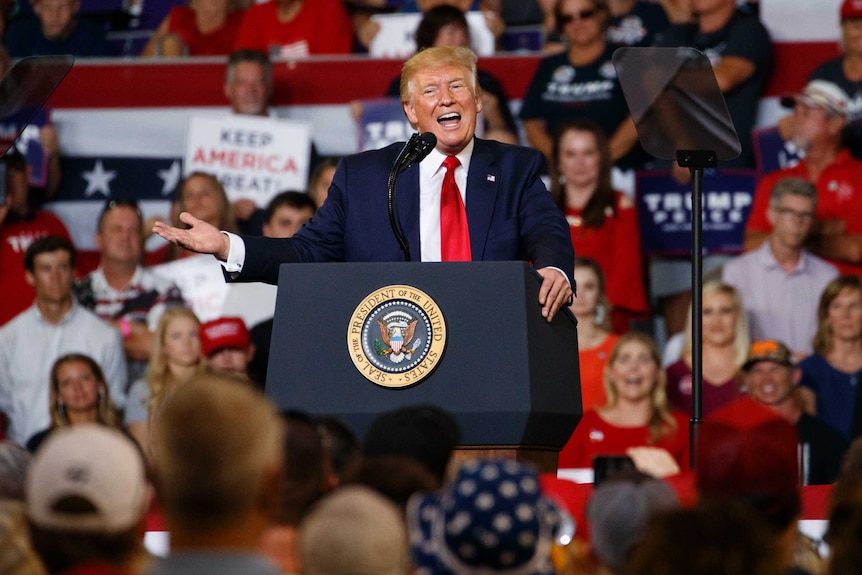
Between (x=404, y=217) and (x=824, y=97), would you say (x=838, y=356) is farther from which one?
(x=404, y=217)

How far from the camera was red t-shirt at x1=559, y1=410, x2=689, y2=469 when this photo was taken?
5621 mm

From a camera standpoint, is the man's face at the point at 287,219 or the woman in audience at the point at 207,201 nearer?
the man's face at the point at 287,219

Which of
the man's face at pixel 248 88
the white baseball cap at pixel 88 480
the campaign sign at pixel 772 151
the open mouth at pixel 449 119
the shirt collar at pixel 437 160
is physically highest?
the man's face at pixel 248 88

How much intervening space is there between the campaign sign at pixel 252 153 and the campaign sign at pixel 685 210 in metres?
1.73

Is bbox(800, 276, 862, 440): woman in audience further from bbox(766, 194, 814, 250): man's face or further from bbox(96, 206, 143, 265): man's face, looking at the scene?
bbox(96, 206, 143, 265): man's face

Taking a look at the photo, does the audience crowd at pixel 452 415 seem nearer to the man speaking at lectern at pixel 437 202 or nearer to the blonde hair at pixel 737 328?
the blonde hair at pixel 737 328

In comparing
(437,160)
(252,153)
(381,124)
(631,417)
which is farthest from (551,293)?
(252,153)

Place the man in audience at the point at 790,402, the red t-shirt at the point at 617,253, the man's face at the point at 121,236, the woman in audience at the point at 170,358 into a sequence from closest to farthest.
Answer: the man in audience at the point at 790,402
the woman in audience at the point at 170,358
the red t-shirt at the point at 617,253
the man's face at the point at 121,236

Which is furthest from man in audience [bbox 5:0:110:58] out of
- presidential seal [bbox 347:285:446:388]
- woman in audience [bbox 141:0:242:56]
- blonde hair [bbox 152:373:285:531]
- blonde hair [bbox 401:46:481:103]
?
blonde hair [bbox 152:373:285:531]

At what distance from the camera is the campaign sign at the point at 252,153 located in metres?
7.59

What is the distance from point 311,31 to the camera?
27.5 feet

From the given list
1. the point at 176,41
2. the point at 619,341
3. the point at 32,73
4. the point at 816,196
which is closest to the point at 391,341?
the point at 32,73

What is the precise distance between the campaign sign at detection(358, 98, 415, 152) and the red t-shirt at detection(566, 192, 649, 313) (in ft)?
3.53

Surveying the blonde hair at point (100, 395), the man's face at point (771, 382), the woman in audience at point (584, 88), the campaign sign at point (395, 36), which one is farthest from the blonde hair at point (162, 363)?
the man's face at point (771, 382)
